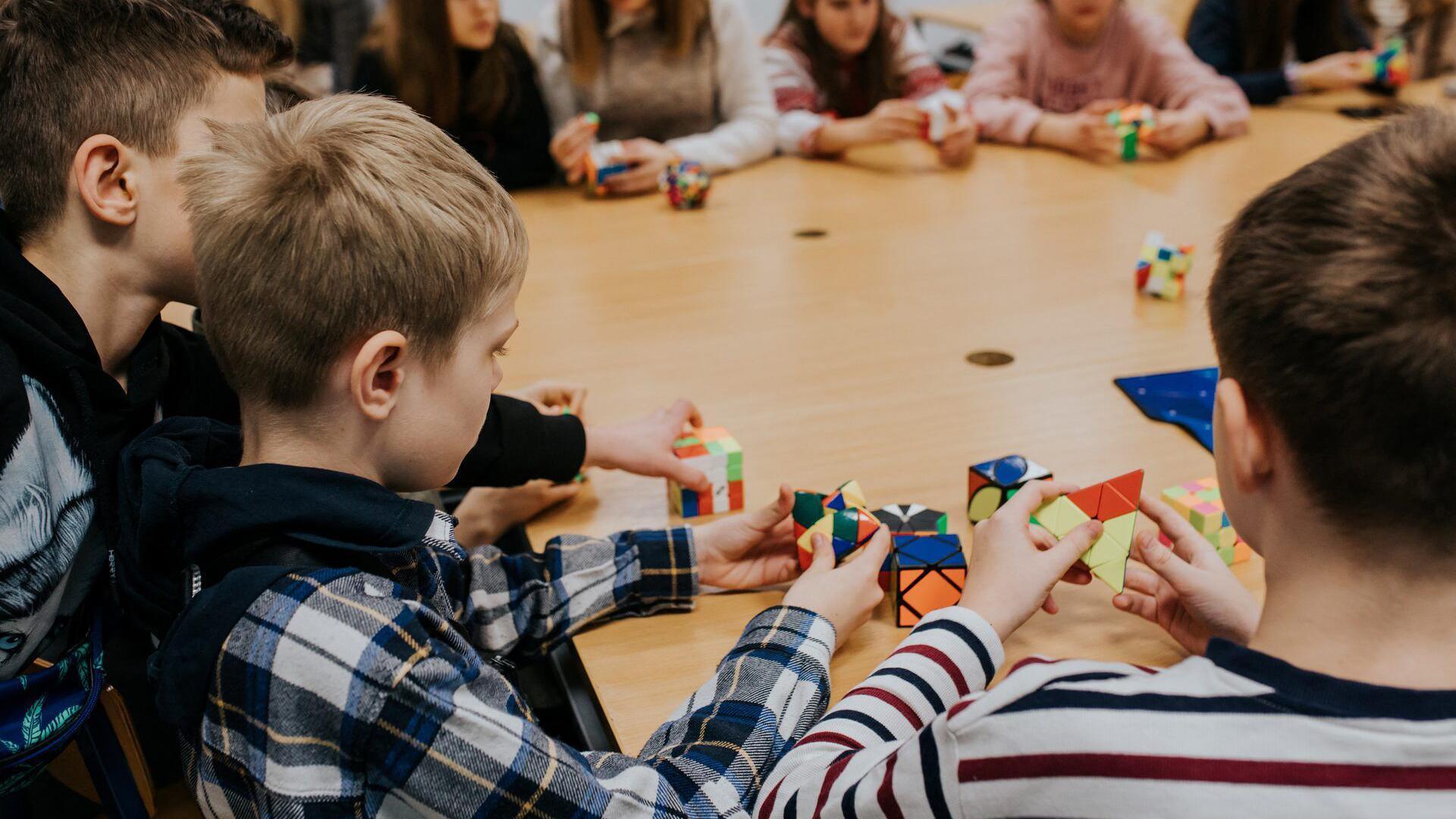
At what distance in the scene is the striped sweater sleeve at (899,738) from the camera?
2.23 ft

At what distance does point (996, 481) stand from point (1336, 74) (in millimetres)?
2311

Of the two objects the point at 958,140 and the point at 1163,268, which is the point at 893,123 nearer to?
the point at 958,140

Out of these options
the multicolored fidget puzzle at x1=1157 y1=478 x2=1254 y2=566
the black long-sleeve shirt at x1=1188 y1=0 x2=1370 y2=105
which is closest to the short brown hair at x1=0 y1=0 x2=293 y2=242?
the multicolored fidget puzzle at x1=1157 y1=478 x2=1254 y2=566

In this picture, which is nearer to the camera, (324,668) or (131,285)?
(324,668)

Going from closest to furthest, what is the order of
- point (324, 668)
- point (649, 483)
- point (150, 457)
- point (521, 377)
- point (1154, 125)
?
1. point (324, 668)
2. point (150, 457)
3. point (649, 483)
4. point (521, 377)
5. point (1154, 125)

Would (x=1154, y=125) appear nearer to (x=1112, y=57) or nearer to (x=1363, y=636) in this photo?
(x=1112, y=57)

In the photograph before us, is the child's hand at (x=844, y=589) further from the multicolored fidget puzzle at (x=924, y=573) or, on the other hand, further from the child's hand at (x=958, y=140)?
the child's hand at (x=958, y=140)

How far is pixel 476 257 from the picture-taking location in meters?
0.85

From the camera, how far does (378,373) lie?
0.84 metres

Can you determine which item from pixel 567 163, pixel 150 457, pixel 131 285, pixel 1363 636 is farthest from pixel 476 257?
pixel 567 163

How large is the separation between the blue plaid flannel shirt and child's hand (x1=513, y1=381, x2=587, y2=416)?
1.65 ft

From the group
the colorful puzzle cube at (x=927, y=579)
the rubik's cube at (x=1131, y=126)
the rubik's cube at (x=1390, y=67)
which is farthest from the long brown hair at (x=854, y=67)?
the colorful puzzle cube at (x=927, y=579)

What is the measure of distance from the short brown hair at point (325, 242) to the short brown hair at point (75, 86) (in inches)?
8.4

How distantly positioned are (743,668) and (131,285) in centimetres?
64
